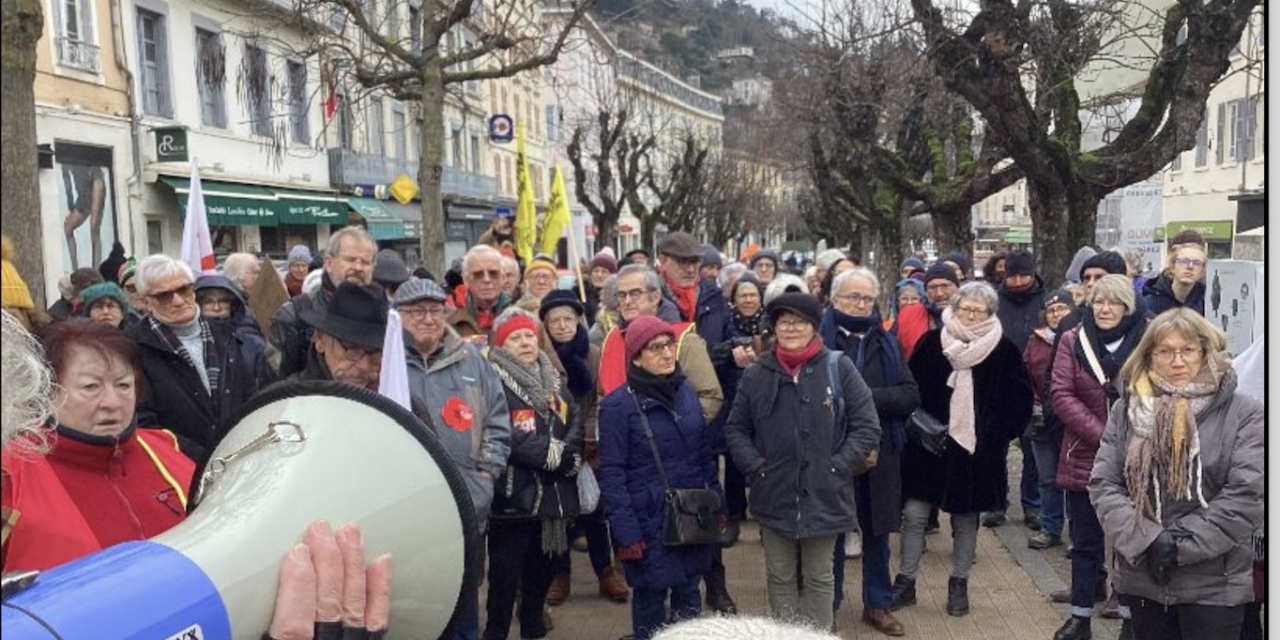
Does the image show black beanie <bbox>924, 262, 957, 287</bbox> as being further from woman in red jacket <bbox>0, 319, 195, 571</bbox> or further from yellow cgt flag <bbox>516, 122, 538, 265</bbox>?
yellow cgt flag <bbox>516, 122, 538, 265</bbox>

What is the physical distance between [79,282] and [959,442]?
18.5 ft

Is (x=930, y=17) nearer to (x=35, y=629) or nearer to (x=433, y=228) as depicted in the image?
(x=433, y=228)

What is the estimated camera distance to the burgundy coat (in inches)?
176

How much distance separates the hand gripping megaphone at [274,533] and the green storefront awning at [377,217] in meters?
20.7

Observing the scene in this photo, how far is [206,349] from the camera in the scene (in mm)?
4133

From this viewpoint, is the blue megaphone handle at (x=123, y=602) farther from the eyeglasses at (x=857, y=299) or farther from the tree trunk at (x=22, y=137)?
the eyeglasses at (x=857, y=299)

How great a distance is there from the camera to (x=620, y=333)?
4.99 metres

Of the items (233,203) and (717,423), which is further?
(233,203)

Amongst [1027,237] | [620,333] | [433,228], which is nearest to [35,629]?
[620,333]

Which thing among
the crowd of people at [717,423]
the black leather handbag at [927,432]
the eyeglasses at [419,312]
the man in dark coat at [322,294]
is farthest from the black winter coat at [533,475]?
the black leather handbag at [927,432]

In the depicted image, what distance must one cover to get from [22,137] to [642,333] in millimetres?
2651

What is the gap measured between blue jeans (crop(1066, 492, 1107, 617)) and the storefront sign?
14824 millimetres

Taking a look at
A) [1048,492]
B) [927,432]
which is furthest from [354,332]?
[1048,492]

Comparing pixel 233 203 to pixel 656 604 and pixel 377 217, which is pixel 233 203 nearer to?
pixel 377 217
